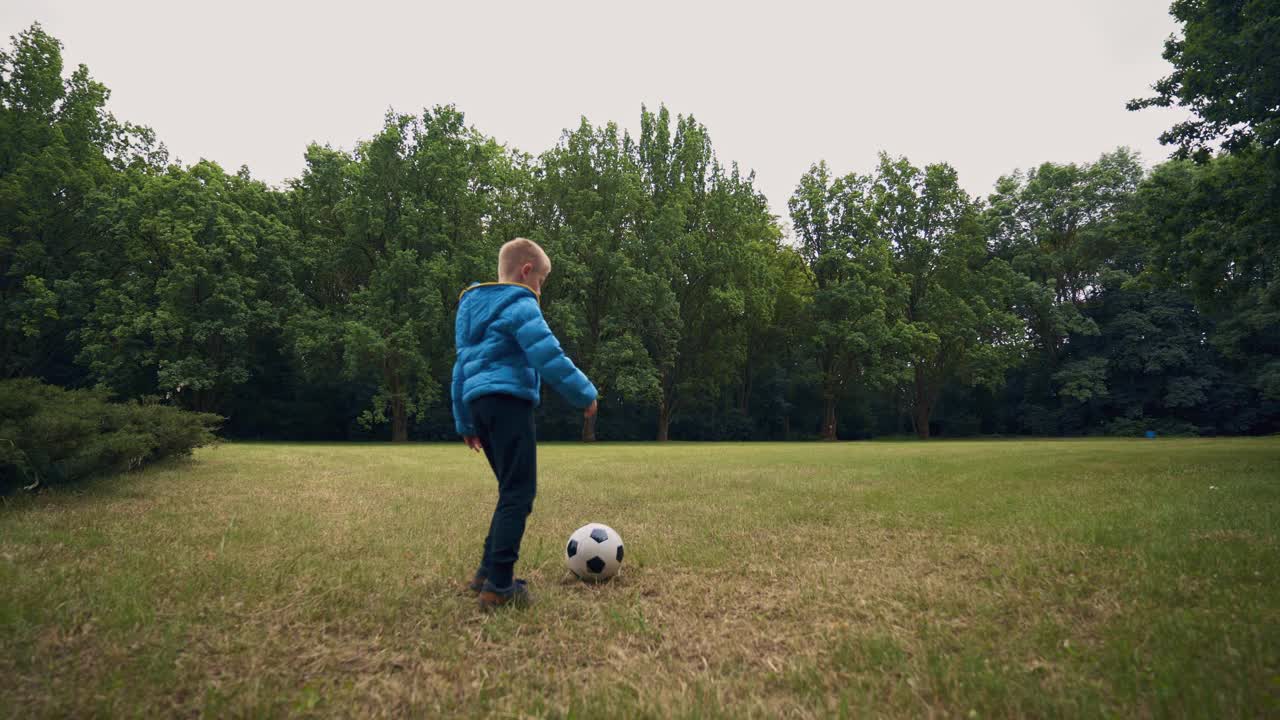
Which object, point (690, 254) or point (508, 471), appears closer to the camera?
point (508, 471)

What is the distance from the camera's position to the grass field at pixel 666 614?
2621 millimetres

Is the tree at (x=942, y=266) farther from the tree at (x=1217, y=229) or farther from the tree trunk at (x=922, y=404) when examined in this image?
the tree at (x=1217, y=229)

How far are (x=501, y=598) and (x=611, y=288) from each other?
101 ft

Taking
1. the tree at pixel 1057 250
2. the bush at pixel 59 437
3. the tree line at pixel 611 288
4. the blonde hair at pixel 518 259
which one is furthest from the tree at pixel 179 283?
the tree at pixel 1057 250

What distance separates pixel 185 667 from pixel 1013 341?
46.8 metres

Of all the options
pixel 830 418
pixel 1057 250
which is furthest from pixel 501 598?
pixel 1057 250

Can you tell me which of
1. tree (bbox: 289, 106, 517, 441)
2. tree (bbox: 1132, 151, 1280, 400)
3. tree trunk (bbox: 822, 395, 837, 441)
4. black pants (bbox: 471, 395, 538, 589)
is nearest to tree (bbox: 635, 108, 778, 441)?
tree trunk (bbox: 822, 395, 837, 441)

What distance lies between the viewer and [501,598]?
3920 mm

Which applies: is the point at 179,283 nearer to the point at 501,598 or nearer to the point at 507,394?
the point at 507,394

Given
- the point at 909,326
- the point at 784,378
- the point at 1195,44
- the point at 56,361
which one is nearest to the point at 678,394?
the point at 784,378

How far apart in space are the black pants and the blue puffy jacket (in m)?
0.10

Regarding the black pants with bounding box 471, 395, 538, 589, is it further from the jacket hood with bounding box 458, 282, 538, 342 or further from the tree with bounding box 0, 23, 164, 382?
the tree with bounding box 0, 23, 164, 382

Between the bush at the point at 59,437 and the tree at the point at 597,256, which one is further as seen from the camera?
the tree at the point at 597,256

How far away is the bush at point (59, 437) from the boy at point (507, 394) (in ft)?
22.1
